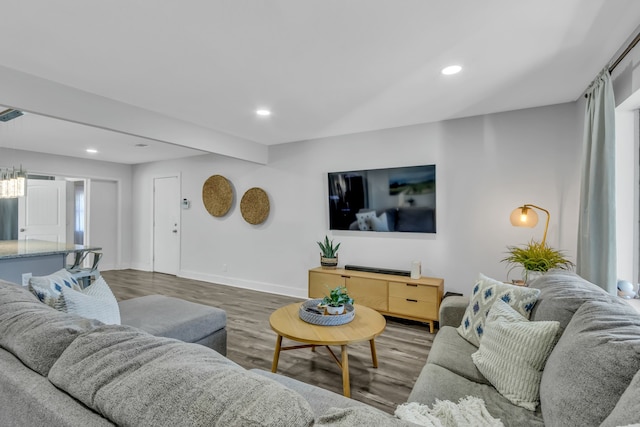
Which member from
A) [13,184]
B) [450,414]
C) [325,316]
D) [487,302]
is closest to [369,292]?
[325,316]

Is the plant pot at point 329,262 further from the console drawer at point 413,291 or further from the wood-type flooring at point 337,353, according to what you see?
the console drawer at point 413,291

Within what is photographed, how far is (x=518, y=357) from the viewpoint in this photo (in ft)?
4.69

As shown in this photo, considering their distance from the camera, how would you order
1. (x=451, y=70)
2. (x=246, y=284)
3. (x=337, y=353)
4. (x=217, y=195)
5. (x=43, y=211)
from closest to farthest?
(x=451, y=70) < (x=337, y=353) < (x=246, y=284) < (x=217, y=195) < (x=43, y=211)

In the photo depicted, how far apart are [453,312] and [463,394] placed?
945 mm

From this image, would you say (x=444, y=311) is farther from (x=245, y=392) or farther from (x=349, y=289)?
(x=245, y=392)

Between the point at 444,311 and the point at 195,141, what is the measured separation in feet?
10.4

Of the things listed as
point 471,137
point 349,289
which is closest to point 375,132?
point 471,137

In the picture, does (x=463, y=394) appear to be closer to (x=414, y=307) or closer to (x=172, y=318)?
(x=172, y=318)

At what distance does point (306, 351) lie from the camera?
2840 mm

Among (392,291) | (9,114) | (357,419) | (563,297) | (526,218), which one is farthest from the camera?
(392,291)

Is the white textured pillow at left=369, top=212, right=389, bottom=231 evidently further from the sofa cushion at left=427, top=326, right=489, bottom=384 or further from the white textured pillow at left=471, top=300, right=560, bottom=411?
the white textured pillow at left=471, top=300, right=560, bottom=411

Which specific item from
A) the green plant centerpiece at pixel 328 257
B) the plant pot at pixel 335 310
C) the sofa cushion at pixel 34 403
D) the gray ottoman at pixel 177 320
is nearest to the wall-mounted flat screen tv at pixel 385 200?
the green plant centerpiece at pixel 328 257

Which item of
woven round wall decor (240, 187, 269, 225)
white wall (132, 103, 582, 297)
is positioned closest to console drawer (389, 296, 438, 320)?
white wall (132, 103, 582, 297)

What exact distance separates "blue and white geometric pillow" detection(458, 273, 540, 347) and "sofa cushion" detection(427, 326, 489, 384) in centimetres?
7
